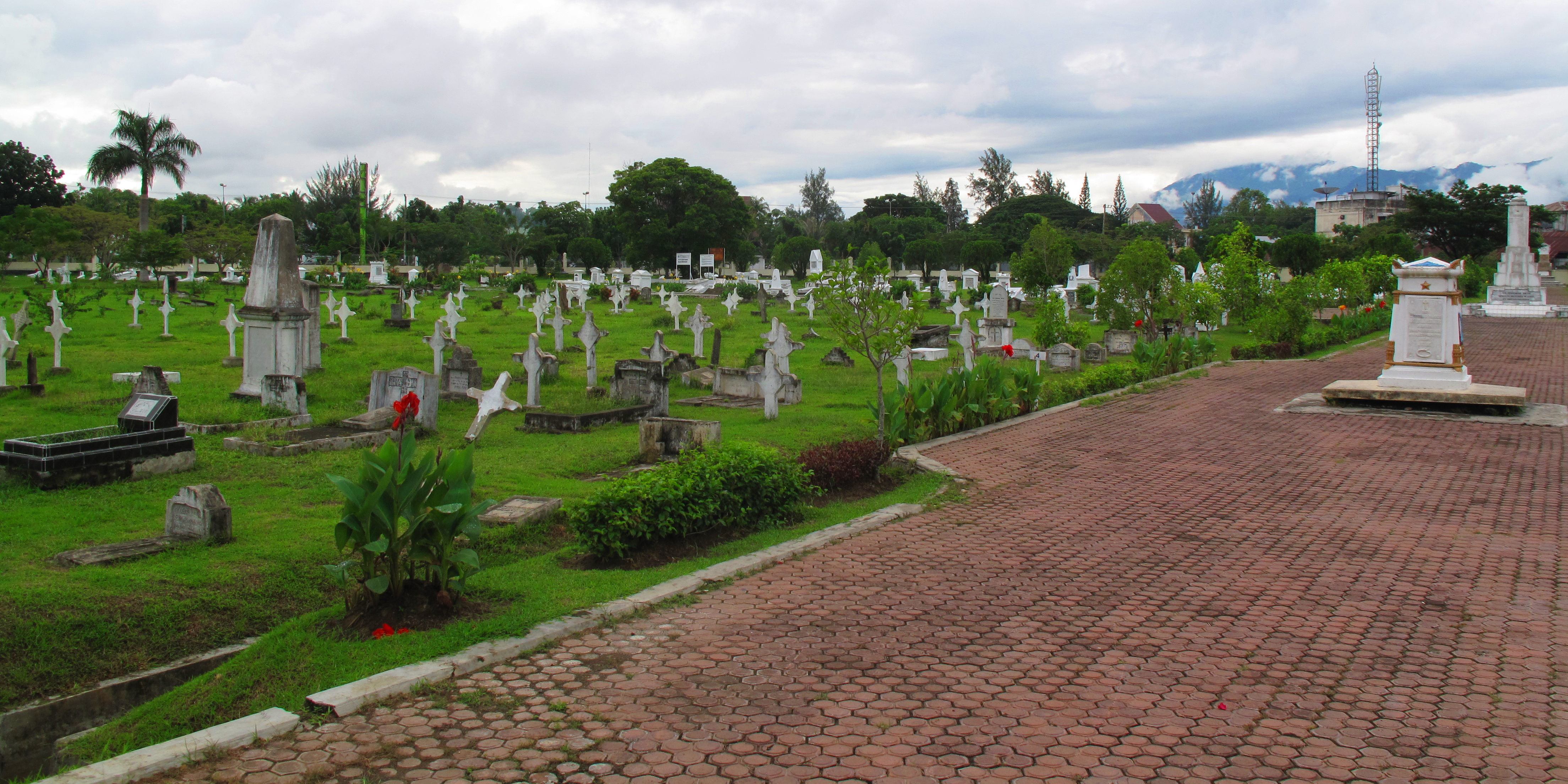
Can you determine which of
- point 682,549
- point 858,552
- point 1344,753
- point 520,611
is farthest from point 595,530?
point 1344,753

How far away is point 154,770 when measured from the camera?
3584 millimetres

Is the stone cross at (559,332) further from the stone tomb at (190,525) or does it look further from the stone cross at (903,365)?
the stone tomb at (190,525)

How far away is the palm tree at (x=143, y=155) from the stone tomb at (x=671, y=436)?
46.2 m

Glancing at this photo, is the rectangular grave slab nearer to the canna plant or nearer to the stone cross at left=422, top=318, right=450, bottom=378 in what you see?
the canna plant

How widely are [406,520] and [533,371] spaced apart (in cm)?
839

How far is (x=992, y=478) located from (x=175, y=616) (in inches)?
267

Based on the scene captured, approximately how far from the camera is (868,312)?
10844 millimetres

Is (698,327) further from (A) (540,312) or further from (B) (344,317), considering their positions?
(B) (344,317)

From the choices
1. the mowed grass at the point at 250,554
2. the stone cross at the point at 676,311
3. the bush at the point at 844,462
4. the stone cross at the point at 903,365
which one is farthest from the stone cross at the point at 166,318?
the bush at the point at 844,462

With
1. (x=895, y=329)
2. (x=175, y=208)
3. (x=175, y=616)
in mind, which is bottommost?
(x=175, y=616)

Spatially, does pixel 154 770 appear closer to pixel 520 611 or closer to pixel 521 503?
pixel 520 611

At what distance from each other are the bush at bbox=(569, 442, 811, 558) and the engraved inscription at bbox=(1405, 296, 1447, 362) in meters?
11.0

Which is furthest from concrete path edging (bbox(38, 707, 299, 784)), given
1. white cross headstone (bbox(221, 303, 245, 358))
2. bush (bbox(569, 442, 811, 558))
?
white cross headstone (bbox(221, 303, 245, 358))

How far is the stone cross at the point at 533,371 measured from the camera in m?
13.4
